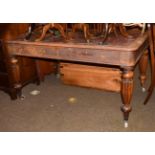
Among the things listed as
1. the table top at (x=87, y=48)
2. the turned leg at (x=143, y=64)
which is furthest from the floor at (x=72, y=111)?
the table top at (x=87, y=48)

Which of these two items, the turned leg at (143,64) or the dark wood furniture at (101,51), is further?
the turned leg at (143,64)

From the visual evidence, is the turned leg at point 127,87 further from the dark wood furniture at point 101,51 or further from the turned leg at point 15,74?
the turned leg at point 15,74

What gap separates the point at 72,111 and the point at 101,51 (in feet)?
2.39

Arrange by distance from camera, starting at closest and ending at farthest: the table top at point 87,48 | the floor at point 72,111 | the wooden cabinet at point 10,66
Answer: the table top at point 87,48 < the floor at point 72,111 < the wooden cabinet at point 10,66

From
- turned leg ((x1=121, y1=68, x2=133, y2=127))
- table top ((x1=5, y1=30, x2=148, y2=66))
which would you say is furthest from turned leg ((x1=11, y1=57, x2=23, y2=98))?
turned leg ((x1=121, y1=68, x2=133, y2=127))

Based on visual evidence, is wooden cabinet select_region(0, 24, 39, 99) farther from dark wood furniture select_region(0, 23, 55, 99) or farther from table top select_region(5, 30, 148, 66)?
table top select_region(5, 30, 148, 66)

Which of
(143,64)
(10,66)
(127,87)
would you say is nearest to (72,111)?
(127,87)

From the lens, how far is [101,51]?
1.73m

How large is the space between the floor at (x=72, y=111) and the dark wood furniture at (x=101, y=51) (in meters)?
0.20

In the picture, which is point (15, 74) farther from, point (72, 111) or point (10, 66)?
point (72, 111)

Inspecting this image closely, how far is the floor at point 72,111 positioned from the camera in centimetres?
195

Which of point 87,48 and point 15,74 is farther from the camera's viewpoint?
point 15,74

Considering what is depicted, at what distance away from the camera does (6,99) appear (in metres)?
2.46
